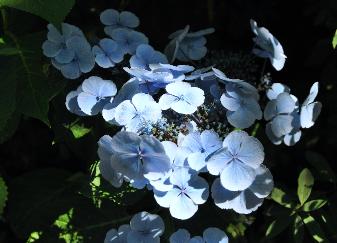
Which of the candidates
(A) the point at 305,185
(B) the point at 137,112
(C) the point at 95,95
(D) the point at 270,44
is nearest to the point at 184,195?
(B) the point at 137,112

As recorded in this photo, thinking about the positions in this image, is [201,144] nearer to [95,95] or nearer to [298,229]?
[95,95]

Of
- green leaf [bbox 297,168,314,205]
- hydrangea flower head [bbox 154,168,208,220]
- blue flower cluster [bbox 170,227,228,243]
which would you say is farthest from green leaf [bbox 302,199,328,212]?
hydrangea flower head [bbox 154,168,208,220]

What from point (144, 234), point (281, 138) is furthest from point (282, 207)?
point (144, 234)

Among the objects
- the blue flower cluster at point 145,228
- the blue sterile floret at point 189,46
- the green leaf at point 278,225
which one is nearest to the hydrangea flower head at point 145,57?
the blue sterile floret at point 189,46

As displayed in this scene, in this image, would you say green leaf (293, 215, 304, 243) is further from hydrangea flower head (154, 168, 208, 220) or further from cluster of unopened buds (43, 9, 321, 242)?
hydrangea flower head (154, 168, 208, 220)

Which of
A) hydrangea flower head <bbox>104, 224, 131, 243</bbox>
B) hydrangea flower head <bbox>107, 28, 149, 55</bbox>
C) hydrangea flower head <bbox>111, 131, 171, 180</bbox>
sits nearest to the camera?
hydrangea flower head <bbox>111, 131, 171, 180</bbox>

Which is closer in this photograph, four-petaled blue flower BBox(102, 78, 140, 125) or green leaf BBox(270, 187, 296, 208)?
four-petaled blue flower BBox(102, 78, 140, 125)

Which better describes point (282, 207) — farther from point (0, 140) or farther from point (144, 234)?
point (0, 140)
